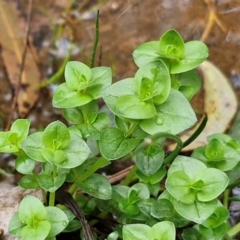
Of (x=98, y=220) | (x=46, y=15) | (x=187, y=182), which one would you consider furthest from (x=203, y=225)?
(x=46, y=15)

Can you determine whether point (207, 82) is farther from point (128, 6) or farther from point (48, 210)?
point (48, 210)

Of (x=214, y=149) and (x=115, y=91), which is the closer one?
(x=115, y=91)

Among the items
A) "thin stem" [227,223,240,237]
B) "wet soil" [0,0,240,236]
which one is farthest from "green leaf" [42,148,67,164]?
"wet soil" [0,0,240,236]

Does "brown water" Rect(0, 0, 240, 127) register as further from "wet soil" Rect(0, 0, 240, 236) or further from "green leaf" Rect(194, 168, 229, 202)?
"green leaf" Rect(194, 168, 229, 202)

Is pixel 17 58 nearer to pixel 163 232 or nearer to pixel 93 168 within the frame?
pixel 93 168

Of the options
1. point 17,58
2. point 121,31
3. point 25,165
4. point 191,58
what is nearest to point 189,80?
point 191,58

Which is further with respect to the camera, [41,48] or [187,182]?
[41,48]

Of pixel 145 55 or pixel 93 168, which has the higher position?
pixel 145 55

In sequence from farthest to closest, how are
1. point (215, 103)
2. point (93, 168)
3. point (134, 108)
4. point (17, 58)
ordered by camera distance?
point (17, 58) < point (215, 103) < point (93, 168) < point (134, 108)
